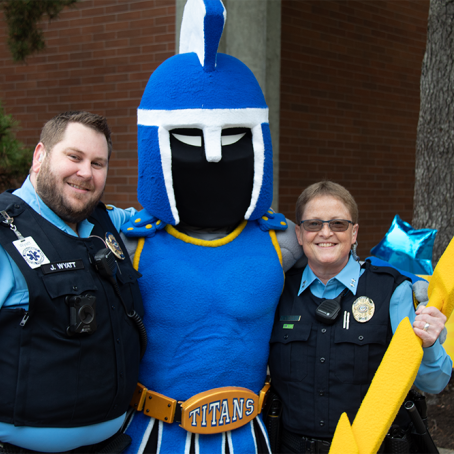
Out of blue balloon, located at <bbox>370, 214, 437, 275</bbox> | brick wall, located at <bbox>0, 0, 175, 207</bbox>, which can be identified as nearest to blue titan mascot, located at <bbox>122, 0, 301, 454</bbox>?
blue balloon, located at <bbox>370, 214, 437, 275</bbox>

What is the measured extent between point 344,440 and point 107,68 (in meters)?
4.72

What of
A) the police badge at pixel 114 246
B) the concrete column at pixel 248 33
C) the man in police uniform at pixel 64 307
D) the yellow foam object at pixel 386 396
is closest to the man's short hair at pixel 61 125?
the man in police uniform at pixel 64 307

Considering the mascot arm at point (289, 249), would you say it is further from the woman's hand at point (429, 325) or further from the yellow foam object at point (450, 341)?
the yellow foam object at point (450, 341)

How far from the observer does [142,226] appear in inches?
91.0

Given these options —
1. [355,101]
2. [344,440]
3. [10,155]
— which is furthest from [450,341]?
[355,101]

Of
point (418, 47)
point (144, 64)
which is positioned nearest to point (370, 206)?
point (418, 47)

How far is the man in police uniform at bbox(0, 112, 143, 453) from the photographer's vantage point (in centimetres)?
170

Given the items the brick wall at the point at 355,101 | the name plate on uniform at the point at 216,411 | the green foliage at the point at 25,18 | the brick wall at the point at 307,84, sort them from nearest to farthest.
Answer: the name plate on uniform at the point at 216,411 → the green foliage at the point at 25,18 → the brick wall at the point at 307,84 → the brick wall at the point at 355,101

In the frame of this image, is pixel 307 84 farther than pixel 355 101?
No

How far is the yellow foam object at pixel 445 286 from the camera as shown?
1.95 meters

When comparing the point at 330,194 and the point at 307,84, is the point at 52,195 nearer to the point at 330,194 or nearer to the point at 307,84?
the point at 330,194

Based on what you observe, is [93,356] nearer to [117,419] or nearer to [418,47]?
[117,419]

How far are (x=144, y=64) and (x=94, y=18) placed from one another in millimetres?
835

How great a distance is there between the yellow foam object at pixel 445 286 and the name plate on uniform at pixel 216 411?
0.82 m
